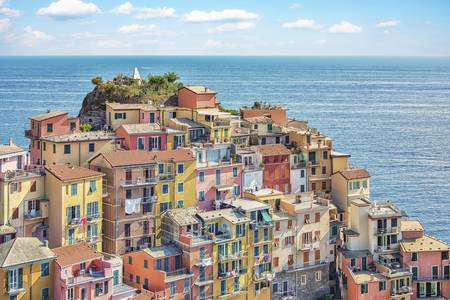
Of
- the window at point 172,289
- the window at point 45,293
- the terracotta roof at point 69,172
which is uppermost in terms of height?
the terracotta roof at point 69,172

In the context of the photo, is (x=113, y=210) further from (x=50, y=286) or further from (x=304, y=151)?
(x=304, y=151)

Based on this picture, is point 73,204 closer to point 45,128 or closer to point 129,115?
point 45,128

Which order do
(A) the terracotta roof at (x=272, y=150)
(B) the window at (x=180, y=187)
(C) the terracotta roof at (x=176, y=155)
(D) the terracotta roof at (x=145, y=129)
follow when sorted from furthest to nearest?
1. (A) the terracotta roof at (x=272, y=150)
2. (D) the terracotta roof at (x=145, y=129)
3. (B) the window at (x=180, y=187)
4. (C) the terracotta roof at (x=176, y=155)

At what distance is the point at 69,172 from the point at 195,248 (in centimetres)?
988

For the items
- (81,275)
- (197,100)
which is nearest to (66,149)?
(81,275)

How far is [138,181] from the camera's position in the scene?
56062mm

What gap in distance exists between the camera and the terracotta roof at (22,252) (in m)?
46.7

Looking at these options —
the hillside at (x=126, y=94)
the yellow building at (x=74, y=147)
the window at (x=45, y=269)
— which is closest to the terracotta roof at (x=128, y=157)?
the yellow building at (x=74, y=147)

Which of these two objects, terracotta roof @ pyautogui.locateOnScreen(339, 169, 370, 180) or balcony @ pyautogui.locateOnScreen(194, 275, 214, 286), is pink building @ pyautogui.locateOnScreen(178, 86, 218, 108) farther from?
balcony @ pyautogui.locateOnScreen(194, 275, 214, 286)

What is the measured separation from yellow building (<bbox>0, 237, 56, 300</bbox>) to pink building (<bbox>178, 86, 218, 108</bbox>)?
24.5 m

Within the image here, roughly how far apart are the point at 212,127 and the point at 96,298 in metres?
20.0

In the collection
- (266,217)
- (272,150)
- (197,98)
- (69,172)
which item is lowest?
(266,217)

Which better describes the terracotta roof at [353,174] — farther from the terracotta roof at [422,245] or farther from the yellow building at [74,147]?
the yellow building at [74,147]

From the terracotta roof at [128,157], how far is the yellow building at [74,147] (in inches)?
62.3
